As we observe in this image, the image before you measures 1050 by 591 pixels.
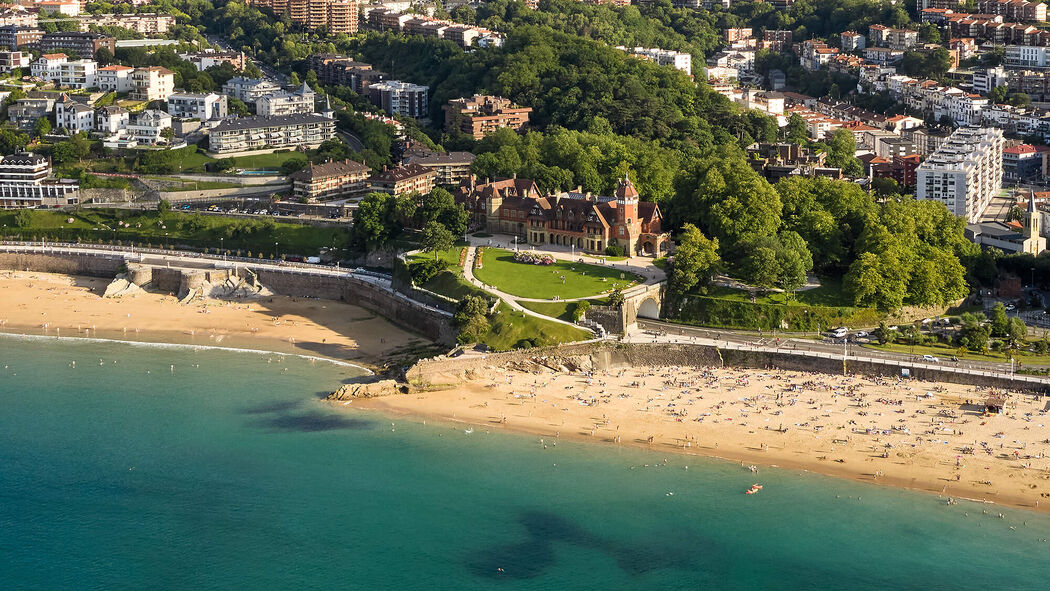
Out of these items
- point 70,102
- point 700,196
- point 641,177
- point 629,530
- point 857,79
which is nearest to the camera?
point 629,530

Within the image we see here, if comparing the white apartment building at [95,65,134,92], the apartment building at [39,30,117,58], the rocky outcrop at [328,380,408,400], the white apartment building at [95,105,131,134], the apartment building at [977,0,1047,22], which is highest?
the apartment building at [977,0,1047,22]

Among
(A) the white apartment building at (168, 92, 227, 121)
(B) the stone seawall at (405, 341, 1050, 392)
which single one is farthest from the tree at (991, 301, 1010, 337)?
(A) the white apartment building at (168, 92, 227, 121)

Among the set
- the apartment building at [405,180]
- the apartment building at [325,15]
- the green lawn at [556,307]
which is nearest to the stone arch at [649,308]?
the green lawn at [556,307]

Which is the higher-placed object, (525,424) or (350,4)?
(350,4)

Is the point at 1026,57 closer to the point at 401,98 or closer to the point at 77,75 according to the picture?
the point at 401,98

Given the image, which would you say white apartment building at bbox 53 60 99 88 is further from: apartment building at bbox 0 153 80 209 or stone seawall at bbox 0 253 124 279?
stone seawall at bbox 0 253 124 279

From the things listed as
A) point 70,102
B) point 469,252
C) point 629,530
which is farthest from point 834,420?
point 70,102

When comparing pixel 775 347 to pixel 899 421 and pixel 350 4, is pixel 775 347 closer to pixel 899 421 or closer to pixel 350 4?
pixel 899 421
